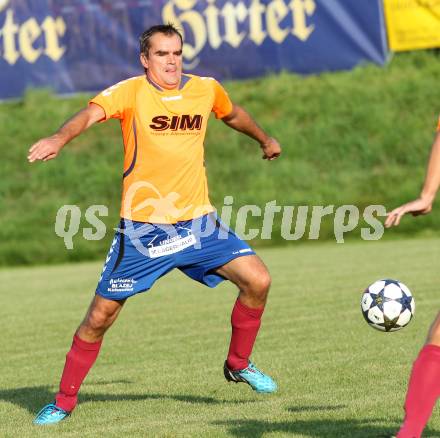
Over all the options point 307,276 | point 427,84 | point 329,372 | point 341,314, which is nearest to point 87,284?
point 307,276

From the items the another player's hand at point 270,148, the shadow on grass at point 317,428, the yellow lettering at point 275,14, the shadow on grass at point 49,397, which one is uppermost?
the another player's hand at point 270,148

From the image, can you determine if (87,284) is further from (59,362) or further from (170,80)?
(170,80)

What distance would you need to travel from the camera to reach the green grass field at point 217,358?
586 cm

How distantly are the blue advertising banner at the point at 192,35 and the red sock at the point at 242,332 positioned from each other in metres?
13.0

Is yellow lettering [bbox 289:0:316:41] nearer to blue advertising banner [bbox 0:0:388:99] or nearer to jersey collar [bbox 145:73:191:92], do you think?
blue advertising banner [bbox 0:0:388:99]

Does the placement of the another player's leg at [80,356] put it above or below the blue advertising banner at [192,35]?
above

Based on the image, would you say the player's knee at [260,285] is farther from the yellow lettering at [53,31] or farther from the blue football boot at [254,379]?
the yellow lettering at [53,31]

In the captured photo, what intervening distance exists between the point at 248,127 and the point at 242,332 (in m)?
1.30

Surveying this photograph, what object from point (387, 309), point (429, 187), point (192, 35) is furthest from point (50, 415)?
point (192, 35)

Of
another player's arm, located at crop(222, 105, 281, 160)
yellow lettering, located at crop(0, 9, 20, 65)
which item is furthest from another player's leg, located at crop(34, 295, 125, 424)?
yellow lettering, located at crop(0, 9, 20, 65)

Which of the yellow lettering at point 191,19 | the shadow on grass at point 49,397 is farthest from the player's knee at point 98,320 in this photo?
the yellow lettering at point 191,19

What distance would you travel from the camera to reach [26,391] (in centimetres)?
738

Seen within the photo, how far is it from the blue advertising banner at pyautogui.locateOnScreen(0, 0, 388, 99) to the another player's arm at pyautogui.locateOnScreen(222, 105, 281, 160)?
12.4 metres

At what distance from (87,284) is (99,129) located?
7.16 meters
